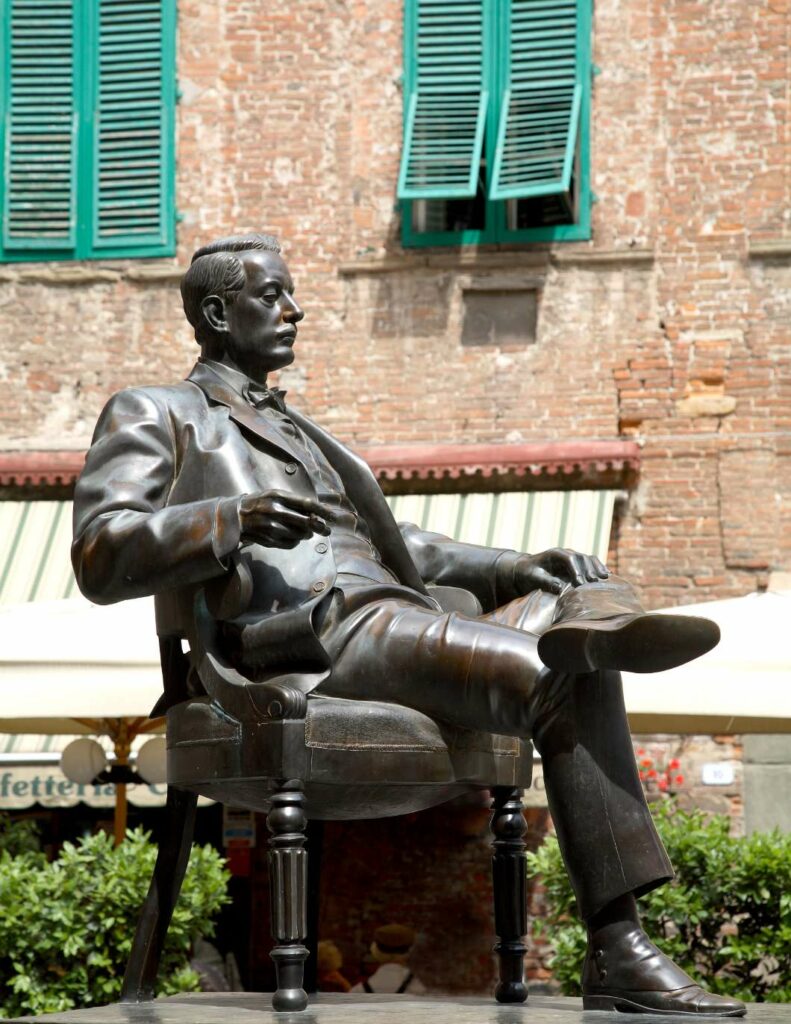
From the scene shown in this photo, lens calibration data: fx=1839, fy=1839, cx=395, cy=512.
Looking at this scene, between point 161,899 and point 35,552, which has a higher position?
point 161,899

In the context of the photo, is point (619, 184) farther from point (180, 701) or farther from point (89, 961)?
point (180, 701)

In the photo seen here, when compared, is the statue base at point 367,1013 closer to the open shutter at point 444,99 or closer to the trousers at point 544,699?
the trousers at point 544,699

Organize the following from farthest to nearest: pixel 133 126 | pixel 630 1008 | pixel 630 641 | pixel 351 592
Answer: pixel 133 126, pixel 351 592, pixel 630 1008, pixel 630 641

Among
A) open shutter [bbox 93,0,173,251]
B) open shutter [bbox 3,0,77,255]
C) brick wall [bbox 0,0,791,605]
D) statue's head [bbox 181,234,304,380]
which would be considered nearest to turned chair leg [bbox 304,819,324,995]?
statue's head [bbox 181,234,304,380]

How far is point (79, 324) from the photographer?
44.5 ft

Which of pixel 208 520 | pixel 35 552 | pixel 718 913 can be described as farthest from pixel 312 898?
pixel 35 552

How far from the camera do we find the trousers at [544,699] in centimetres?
373

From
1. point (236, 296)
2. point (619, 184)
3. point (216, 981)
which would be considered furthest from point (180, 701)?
point (619, 184)

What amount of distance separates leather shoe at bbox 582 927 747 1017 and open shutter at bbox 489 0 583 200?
31.4 feet

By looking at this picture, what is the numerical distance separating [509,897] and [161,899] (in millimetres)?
820

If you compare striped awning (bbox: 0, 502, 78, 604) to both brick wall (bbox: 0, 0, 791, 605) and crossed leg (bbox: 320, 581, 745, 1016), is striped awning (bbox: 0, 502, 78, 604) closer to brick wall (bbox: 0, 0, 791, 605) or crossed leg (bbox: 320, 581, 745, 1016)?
brick wall (bbox: 0, 0, 791, 605)

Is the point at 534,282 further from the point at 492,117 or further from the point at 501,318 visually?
the point at 492,117

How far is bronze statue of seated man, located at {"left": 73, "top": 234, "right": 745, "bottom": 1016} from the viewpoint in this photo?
3699 mm

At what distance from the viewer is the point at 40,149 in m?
13.6
